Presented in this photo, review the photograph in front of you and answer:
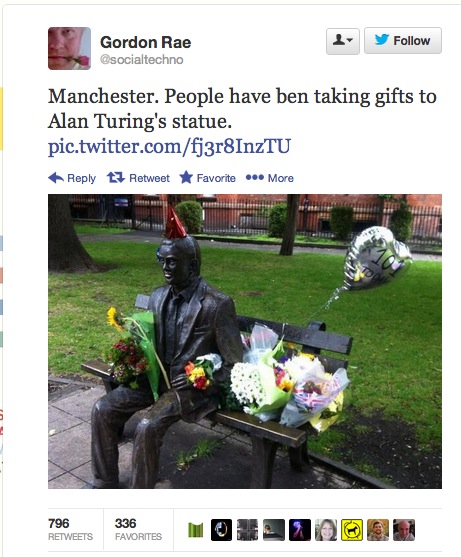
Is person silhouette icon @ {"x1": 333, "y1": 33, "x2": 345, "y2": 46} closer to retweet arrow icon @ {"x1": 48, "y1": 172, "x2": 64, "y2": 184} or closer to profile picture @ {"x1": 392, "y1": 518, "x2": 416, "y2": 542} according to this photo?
retweet arrow icon @ {"x1": 48, "y1": 172, "x2": 64, "y2": 184}

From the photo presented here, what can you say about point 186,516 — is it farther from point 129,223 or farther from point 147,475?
point 129,223

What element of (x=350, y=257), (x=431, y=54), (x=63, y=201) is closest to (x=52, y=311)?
(x=63, y=201)

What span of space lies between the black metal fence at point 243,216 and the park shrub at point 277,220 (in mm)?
292

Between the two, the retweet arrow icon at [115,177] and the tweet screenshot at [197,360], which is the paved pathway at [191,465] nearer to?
the tweet screenshot at [197,360]

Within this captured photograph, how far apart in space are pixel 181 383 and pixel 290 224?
7343 mm

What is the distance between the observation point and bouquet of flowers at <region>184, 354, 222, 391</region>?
266cm

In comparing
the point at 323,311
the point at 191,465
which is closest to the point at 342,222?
the point at 323,311

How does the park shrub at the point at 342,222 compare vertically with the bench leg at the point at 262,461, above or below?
above

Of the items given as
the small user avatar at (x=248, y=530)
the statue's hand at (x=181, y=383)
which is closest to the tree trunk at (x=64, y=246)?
the statue's hand at (x=181, y=383)

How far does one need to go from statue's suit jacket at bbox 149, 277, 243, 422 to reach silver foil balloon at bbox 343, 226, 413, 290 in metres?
0.83

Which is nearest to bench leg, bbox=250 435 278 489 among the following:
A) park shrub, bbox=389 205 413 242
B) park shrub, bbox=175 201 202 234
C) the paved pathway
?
→ the paved pathway

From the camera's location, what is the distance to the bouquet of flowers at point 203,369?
2656mm

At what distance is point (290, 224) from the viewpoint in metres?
9.72

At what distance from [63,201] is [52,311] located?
2220mm
